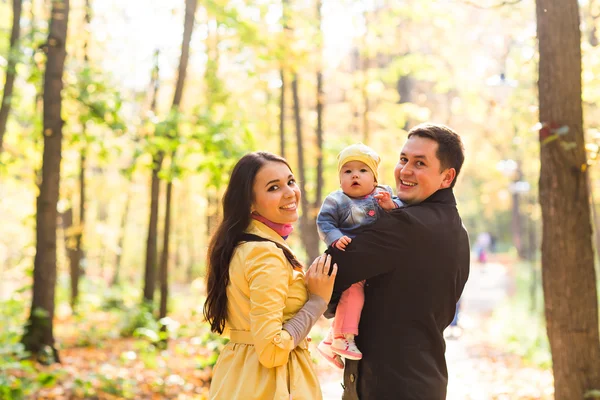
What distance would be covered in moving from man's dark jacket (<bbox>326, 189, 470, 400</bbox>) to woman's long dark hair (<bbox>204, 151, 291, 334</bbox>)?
46 centimetres

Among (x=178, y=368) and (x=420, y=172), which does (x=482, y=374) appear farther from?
(x=420, y=172)

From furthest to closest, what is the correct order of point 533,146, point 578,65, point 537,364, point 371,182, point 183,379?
point 533,146
point 537,364
point 183,379
point 578,65
point 371,182

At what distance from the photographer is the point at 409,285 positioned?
2783 millimetres

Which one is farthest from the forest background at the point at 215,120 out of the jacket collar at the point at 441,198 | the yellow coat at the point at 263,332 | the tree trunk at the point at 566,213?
the jacket collar at the point at 441,198

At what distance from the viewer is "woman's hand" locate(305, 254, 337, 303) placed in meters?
2.84

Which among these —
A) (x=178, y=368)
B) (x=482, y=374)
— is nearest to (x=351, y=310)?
(x=178, y=368)

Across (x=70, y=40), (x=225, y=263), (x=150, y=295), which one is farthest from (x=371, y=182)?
(x=70, y=40)

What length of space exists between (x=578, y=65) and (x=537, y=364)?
7.55 meters

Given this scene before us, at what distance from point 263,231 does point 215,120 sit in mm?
7477

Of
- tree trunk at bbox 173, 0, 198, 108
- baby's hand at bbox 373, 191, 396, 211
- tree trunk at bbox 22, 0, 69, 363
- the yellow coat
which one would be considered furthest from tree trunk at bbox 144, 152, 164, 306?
baby's hand at bbox 373, 191, 396, 211

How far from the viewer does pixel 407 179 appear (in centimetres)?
297

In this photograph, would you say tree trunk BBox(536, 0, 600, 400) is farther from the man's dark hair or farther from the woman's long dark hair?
the woman's long dark hair

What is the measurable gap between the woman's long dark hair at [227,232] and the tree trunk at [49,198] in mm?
6770

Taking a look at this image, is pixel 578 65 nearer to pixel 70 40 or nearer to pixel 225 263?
pixel 225 263
